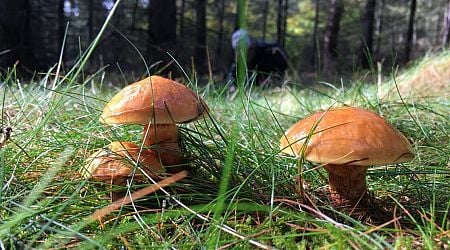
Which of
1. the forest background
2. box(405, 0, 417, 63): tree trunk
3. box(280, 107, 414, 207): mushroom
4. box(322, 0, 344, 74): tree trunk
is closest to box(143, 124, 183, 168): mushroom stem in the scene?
the forest background

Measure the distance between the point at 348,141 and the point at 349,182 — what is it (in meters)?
0.20

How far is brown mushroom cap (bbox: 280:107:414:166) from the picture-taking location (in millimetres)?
950

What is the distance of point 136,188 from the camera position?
1.18 meters

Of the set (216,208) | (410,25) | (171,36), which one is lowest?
(216,208)

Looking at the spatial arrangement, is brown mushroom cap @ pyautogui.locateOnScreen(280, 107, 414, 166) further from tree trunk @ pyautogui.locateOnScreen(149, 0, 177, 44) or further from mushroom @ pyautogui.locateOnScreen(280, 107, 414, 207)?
tree trunk @ pyautogui.locateOnScreen(149, 0, 177, 44)

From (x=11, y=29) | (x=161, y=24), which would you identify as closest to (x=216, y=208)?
(x=161, y=24)

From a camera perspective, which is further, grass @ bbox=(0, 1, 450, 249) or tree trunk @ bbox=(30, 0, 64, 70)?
tree trunk @ bbox=(30, 0, 64, 70)

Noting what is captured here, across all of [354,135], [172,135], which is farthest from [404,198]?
[172,135]

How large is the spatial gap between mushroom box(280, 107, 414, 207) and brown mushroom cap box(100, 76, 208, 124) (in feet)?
0.97

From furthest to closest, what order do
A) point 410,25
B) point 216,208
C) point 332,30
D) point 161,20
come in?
point 410,25
point 332,30
point 161,20
point 216,208

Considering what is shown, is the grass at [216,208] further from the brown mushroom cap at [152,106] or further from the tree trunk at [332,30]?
the tree trunk at [332,30]

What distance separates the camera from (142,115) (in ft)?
3.88

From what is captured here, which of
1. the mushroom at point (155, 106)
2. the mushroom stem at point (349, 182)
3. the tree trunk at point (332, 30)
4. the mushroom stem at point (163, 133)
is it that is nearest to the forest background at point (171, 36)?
the tree trunk at point (332, 30)

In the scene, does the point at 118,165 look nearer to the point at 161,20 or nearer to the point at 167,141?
the point at 167,141
